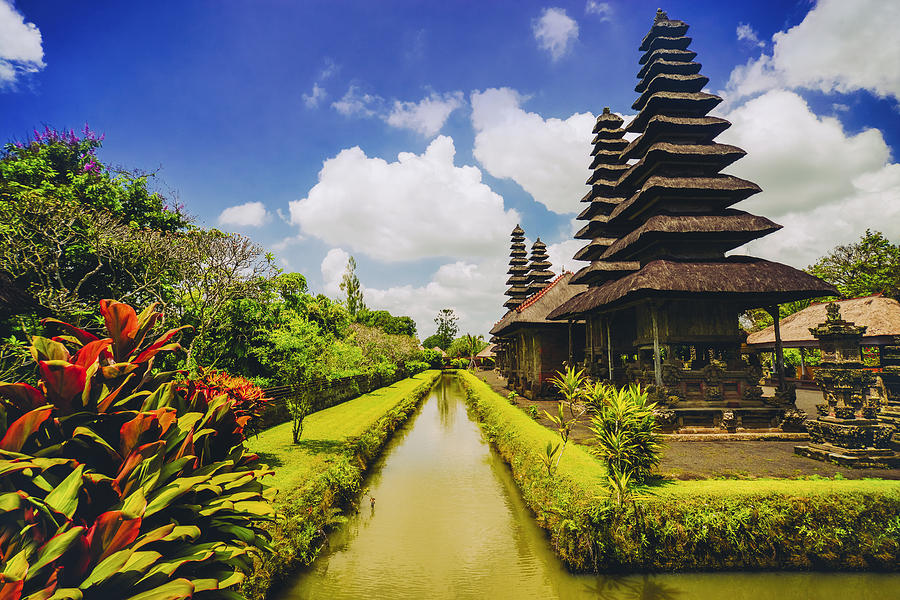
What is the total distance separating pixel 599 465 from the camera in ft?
27.2

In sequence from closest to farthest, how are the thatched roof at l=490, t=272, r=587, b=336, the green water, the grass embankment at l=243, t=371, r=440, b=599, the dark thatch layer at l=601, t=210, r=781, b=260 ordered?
the green water < the grass embankment at l=243, t=371, r=440, b=599 < the dark thatch layer at l=601, t=210, r=781, b=260 < the thatched roof at l=490, t=272, r=587, b=336

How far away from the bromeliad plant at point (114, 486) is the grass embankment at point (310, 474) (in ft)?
10.7

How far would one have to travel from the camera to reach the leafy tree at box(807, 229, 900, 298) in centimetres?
3083

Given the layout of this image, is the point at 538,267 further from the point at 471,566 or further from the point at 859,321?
the point at 471,566

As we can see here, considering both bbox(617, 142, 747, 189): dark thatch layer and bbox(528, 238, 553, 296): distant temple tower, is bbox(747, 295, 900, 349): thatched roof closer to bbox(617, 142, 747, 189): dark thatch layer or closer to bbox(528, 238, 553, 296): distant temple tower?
bbox(617, 142, 747, 189): dark thatch layer

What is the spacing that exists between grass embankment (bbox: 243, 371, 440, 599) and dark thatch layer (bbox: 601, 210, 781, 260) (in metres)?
10.5

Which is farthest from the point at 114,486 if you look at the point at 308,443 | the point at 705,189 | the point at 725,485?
the point at 705,189

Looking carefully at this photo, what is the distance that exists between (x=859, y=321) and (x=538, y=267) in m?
21.4

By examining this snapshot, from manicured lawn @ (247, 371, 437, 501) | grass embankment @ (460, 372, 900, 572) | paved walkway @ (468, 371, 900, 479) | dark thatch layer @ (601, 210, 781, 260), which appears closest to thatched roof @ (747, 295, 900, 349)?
dark thatch layer @ (601, 210, 781, 260)

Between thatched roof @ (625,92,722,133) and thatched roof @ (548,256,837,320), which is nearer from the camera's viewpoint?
thatched roof @ (548,256,837,320)

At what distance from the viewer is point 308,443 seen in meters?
10.9

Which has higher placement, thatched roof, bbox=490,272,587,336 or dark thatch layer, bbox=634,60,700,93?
dark thatch layer, bbox=634,60,700,93

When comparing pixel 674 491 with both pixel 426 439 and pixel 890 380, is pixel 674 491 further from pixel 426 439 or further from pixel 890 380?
pixel 426 439

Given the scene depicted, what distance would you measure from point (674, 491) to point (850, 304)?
2194 cm
